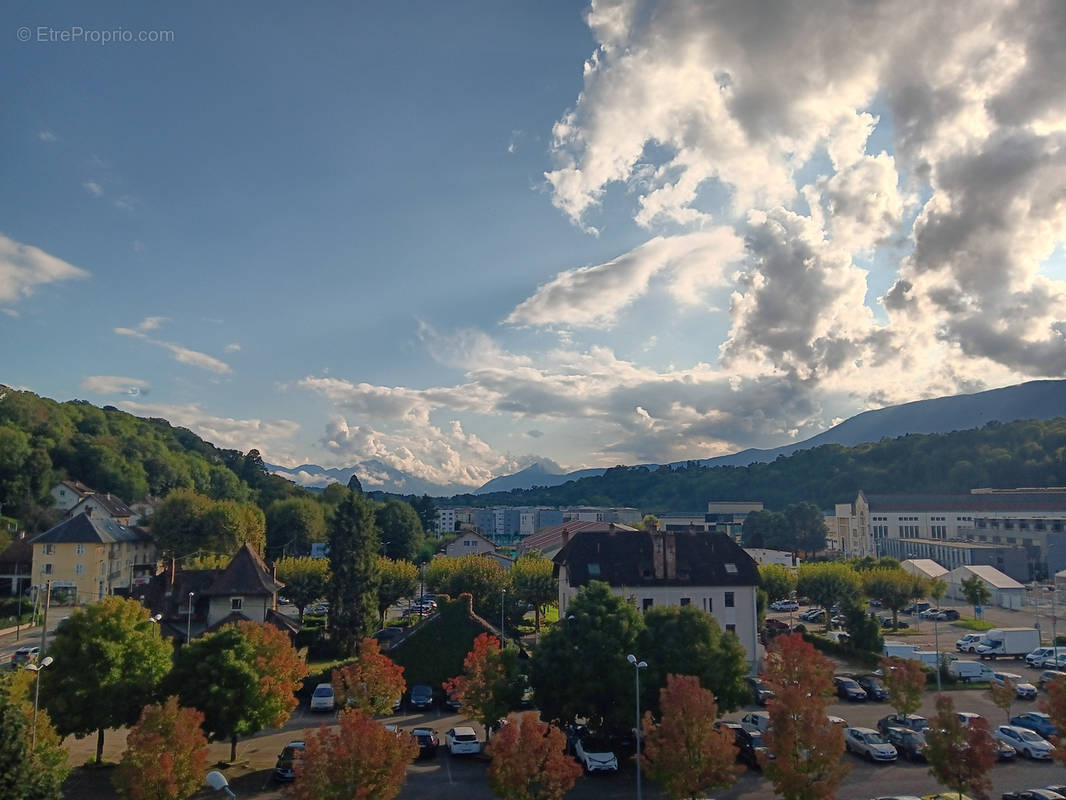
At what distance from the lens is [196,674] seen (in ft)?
112

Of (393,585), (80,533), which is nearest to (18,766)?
(393,585)

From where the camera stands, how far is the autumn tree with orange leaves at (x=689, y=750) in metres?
27.2

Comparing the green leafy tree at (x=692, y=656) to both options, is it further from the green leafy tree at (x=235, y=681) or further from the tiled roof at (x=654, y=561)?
the tiled roof at (x=654, y=561)

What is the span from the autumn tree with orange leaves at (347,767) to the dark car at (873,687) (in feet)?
118

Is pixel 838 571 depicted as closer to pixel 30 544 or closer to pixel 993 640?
pixel 993 640

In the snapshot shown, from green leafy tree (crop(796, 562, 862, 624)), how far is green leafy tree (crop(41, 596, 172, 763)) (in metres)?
63.1

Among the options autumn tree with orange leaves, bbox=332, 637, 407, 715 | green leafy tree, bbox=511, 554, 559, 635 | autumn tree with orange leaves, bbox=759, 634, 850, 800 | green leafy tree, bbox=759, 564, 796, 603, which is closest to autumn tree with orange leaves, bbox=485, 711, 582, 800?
autumn tree with orange leaves, bbox=759, 634, 850, 800

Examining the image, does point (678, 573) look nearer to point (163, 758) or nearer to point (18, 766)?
point (163, 758)

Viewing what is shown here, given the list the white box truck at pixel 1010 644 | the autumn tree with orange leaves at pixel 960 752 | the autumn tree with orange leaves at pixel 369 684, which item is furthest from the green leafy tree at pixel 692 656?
the white box truck at pixel 1010 644

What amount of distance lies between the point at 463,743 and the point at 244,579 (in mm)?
31713

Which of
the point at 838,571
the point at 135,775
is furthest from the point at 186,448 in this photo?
the point at 135,775

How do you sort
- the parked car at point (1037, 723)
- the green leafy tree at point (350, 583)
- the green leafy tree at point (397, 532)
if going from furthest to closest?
the green leafy tree at point (397, 532) → the green leafy tree at point (350, 583) → the parked car at point (1037, 723)

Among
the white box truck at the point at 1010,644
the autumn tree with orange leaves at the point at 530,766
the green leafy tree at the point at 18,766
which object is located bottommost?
the white box truck at the point at 1010,644

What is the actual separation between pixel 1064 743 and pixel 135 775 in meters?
36.1
